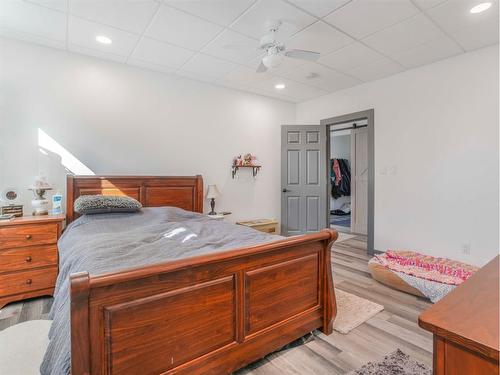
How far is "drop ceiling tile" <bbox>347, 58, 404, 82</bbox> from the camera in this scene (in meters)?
3.43

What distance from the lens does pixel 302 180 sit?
4.92 meters

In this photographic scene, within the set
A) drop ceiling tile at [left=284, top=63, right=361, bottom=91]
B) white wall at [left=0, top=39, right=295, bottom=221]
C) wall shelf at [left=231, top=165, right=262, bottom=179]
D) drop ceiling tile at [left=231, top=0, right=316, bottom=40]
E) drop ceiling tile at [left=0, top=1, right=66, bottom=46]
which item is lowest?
wall shelf at [left=231, top=165, right=262, bottom=179]

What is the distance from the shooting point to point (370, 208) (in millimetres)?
4074

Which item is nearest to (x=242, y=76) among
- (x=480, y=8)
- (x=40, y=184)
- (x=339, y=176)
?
(x=480, y=8)

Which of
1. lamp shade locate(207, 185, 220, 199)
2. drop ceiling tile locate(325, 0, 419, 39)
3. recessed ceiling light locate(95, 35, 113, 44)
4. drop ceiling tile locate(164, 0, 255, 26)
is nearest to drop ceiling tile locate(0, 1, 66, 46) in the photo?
recessed ceiling light locate(95, 35, 113, 44)

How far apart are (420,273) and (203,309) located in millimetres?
2457

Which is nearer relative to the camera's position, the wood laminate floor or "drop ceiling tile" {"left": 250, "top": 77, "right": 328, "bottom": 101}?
the wood laminate floor

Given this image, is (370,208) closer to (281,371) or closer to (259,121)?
(259,121)

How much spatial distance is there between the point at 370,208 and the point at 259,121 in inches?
93.7

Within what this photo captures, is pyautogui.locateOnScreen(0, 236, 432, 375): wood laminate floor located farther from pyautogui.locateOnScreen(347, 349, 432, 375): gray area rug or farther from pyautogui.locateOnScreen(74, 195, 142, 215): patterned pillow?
pyautogui.locateOnScreen(74, 195, 142, 215): patterned pillow

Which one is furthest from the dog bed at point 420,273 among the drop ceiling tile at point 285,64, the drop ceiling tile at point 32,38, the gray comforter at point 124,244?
the drop ceiling tile at point 32,38

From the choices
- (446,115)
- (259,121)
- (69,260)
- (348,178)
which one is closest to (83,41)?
(69,260)

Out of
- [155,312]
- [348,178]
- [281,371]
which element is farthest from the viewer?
[348,178]

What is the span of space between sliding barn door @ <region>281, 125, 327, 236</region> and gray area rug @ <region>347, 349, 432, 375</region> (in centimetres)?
317
